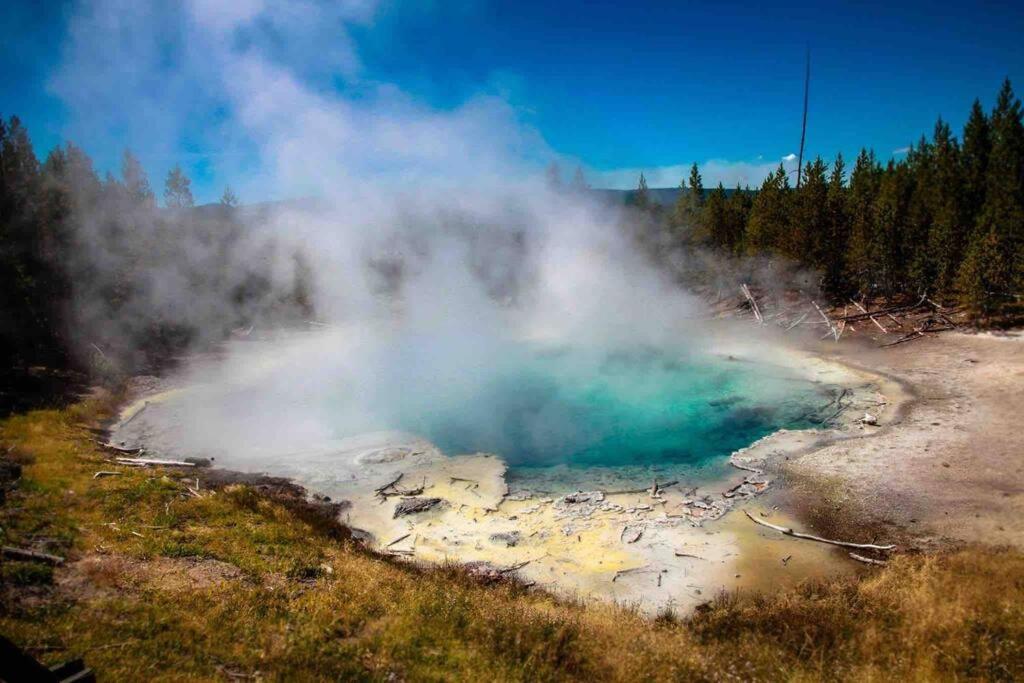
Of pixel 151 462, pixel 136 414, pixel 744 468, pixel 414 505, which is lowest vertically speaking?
pixel 414 505

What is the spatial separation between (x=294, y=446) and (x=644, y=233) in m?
36.1

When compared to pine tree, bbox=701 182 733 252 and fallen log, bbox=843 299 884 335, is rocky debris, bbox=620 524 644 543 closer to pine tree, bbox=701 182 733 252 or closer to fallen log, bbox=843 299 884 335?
fallen log, bbox=843 299 884 335

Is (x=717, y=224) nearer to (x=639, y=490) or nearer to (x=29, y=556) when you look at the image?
(x=639, y=490)

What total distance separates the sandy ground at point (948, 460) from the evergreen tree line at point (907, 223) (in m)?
8.53

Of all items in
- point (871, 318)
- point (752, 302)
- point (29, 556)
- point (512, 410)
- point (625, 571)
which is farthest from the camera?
point (752, 302)

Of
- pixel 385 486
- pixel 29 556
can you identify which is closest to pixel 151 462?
pixel 385 486

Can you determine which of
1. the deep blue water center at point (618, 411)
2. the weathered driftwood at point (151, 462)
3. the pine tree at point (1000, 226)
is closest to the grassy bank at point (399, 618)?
the weathered driftwood at point (151, 462)

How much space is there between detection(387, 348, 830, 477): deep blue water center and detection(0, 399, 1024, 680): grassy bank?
23.0 ft

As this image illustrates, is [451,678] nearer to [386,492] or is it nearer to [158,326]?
[386,492]

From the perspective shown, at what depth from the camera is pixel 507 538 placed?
12539mm

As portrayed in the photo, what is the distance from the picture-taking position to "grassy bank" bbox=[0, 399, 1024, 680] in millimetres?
6855

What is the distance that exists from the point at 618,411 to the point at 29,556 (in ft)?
60.1

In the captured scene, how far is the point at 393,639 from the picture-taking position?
25.2 ft


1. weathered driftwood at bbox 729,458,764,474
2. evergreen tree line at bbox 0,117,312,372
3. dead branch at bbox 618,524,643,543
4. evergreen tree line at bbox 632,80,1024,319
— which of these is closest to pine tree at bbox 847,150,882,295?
evergreen tree line at bbox 632,80,1024,319
